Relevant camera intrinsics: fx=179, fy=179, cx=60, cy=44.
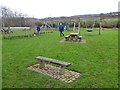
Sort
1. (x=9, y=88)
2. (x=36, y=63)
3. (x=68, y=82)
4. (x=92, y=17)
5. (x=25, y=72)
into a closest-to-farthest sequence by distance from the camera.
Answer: (x=9, y=88) → (x=68, y=82) → (x=25, y=72) → (x=36, y=63) → (x=92, y=17)

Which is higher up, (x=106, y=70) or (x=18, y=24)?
(x=18, y=24)

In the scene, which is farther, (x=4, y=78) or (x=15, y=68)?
(x=15, y=68)

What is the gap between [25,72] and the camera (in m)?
6.74

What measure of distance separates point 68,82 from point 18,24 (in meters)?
37.4

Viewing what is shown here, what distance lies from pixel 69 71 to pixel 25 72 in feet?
5.49

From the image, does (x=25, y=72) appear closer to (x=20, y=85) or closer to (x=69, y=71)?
(x=20, y=85)

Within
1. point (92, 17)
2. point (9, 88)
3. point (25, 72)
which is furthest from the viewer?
point (92, 17)

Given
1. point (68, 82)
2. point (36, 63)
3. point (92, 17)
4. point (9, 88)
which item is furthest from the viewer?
point (92, 17)

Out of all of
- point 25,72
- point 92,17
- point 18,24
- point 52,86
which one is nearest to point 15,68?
point 25,72

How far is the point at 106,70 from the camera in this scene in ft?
22.9

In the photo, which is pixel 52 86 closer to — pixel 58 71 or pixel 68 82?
pixel 68 82

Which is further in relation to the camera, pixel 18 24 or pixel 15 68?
pixel 18 24

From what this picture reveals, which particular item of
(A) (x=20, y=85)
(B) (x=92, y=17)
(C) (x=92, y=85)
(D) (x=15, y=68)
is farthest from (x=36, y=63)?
(B) (x=92, y=17)

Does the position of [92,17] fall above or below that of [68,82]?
above
